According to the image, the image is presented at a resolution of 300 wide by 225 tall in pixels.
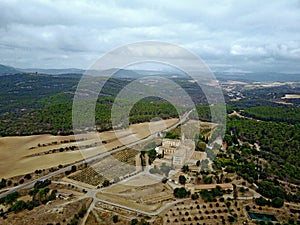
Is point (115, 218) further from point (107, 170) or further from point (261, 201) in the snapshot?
point (261, 201)

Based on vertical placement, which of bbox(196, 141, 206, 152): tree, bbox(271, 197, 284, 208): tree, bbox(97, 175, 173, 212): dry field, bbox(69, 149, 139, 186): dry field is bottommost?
bbox(271, 197, 284, 208): tree

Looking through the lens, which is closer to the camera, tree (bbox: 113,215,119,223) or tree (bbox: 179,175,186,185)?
tree (bbox: 113,215,119,223)

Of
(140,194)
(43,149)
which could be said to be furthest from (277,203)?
(43,149)

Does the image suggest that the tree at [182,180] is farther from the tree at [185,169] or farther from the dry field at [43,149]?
the dry field at [43,149]

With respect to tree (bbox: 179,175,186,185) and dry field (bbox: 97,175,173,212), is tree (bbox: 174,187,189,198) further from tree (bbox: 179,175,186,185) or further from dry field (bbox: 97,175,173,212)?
tree (bbox: 179,175,186,185)

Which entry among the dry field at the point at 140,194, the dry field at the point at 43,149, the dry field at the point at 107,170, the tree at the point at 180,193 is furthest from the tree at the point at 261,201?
the dry field at the point at 43,149

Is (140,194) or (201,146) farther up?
(201,146)

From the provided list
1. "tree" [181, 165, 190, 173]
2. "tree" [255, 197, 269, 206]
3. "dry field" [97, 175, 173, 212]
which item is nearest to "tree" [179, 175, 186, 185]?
"dry field" [97, 175, 173, 212]

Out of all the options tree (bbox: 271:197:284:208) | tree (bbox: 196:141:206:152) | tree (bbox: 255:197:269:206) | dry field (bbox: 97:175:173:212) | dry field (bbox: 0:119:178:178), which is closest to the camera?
dry field (bbox: 97:175:173:212)
